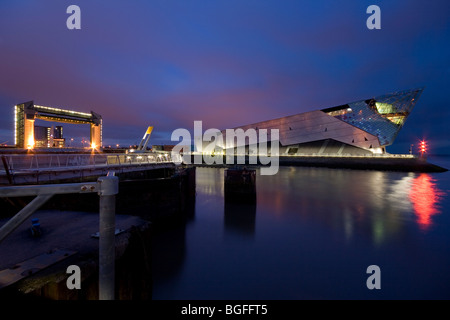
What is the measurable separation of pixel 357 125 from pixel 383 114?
943 cm

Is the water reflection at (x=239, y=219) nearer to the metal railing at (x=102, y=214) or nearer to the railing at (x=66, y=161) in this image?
the railing at (x=66, y=161)

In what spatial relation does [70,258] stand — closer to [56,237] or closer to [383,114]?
[56,237]

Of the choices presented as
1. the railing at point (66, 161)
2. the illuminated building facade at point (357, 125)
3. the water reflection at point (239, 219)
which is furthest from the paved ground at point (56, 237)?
the illuminated building facade at point (357, 125)

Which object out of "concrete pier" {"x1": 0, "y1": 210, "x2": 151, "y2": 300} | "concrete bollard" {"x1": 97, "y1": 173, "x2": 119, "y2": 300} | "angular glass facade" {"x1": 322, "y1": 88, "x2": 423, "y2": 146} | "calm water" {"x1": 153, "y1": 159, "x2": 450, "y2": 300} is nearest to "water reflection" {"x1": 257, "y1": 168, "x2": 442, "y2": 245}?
"calm water" {"x1": 153, "y1": 159, "x2": 450, "y2": 300}

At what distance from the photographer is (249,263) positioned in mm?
11617

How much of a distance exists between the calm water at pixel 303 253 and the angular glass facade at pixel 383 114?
49860 mm

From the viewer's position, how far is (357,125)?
66250mm

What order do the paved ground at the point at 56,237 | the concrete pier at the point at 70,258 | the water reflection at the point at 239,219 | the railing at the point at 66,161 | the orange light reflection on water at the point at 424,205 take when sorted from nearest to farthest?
the concrete pier at the point at 70,258
the paved ground at the point at 56,237
the railing at the point at 66,161
the water reflection at the point at 239,219
the orange light reflection on water at the point at 424,205

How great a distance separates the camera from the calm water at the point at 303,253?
938cm

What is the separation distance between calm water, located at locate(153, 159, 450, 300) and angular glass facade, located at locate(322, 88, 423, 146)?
4986 cm

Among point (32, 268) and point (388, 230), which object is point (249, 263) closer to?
point (32, 268)

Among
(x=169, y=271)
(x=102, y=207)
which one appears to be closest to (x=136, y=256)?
(x=102, y=207)

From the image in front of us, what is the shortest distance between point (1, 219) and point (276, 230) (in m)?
16.0

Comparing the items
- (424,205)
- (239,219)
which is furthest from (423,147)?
(239,219)
